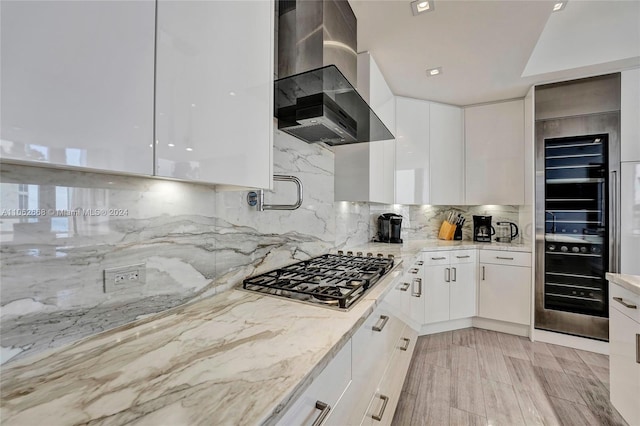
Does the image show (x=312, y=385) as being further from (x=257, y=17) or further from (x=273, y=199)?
(x=257, y=17)

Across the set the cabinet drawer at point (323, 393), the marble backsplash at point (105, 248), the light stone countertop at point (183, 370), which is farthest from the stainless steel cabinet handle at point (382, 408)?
the marble backsplash at point (105, 248)

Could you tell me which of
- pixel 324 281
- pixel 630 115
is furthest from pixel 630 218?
pixel 324 281

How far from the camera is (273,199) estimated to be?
1611mm

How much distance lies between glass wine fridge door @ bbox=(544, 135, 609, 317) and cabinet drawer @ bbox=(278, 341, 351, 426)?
283 centimetres

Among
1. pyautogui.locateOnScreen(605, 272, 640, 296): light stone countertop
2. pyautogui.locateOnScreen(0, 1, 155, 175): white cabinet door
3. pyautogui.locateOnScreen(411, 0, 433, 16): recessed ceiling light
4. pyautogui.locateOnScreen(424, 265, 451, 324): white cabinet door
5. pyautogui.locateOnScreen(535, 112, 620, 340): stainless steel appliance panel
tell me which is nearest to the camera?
pyautogui.locateOnScreen(0, 1, 155, 175): white cabinet door

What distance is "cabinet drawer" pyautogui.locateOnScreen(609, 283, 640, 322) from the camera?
1403mm

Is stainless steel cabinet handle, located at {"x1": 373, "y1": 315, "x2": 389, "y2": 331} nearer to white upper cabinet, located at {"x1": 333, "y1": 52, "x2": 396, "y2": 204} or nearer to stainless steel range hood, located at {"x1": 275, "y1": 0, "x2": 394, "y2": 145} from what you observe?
stainless steel range hood, located at {"x1": 275, "y1": 0, "x2": 394, "y2": 145}

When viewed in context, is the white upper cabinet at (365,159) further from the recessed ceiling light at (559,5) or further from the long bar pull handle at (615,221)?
the long bar pull handle at (615,221)

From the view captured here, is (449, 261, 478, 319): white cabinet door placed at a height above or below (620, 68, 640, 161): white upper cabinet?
below

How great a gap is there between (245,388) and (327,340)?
0.27 m

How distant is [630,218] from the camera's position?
239 centimetres

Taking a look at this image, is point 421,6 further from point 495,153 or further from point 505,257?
point 505,257

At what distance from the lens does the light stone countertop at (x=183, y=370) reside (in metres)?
0.51

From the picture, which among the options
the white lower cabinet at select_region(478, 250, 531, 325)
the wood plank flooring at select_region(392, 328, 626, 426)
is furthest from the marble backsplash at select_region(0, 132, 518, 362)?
the white lower cabinet at select_region(478, 250, 531, 325)
